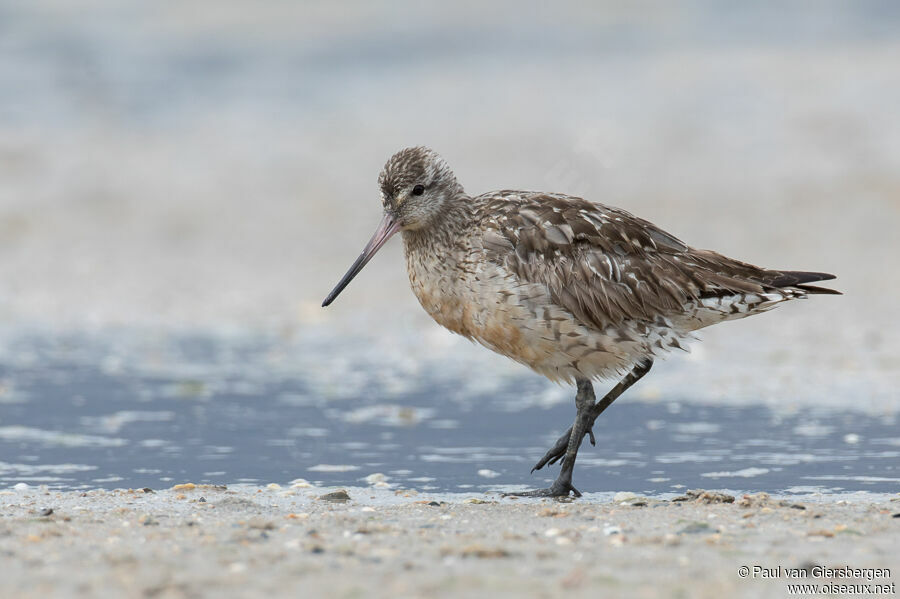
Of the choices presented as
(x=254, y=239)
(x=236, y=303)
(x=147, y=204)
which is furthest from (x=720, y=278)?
(x=147, y=204)

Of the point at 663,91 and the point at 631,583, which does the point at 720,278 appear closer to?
the point at 631,583

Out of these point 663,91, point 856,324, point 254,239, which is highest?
point 663,91

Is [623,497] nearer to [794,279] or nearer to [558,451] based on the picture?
[558,451]

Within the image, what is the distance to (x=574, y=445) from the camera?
7.20 metres

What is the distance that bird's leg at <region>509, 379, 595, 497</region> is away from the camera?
276 inches

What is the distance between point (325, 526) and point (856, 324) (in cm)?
740

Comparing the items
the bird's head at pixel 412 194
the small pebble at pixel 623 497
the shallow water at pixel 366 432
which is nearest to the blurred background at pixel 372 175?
the shallow water at pixel 366 432

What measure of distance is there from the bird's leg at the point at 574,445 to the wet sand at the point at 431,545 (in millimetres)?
250

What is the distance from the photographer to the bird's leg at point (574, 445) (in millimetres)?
7013

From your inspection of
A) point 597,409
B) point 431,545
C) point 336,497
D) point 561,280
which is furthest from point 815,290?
point 431,545

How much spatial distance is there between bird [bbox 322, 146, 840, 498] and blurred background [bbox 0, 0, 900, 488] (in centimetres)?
159

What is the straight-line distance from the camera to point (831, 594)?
452cm

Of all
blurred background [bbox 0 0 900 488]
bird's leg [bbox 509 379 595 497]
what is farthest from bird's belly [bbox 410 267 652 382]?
blurred background [bbox 0 0 900 488]

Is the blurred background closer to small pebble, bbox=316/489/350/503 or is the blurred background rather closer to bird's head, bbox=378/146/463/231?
small pebble, bbox=316/489/350/503
